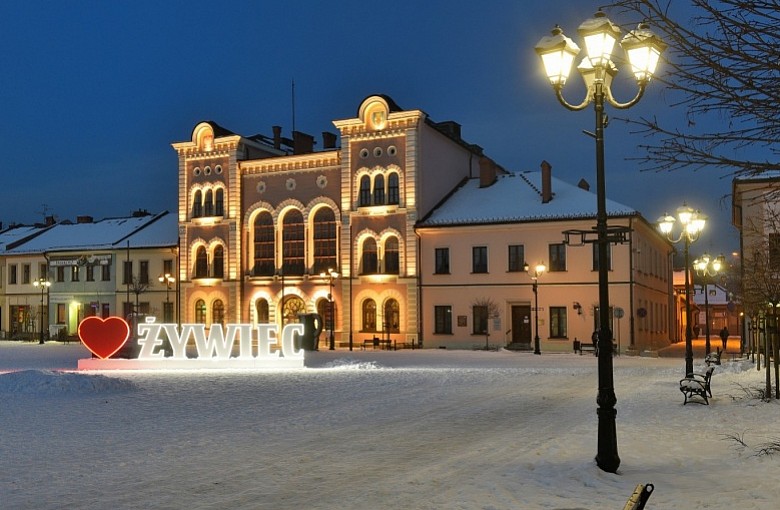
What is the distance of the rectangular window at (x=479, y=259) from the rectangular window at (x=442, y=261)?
1512 millimetres

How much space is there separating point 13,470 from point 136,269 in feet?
164

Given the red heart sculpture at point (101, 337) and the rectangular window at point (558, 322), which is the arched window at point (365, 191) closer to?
the rectangular window at point (558, 322)

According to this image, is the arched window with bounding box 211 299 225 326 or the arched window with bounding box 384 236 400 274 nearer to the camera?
the arched window with bounding box 384 236 400 274

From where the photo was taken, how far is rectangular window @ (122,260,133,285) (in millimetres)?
57725

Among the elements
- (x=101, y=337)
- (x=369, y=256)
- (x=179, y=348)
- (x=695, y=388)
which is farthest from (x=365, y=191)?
(x=695, y=388)

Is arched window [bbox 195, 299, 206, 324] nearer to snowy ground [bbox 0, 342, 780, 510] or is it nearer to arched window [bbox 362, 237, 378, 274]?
arched window [bbox 362, 237, 378, 274]

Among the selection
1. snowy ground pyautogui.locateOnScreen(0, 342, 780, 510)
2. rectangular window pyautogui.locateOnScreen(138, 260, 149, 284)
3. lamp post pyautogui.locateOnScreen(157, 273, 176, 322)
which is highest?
rectangular window pyautogui.locateOnScreen(138, 260, 149, 284)

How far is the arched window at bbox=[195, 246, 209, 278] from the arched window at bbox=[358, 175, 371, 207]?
490 inches

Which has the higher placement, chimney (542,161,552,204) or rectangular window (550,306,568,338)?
chimney (542,161,552,204)

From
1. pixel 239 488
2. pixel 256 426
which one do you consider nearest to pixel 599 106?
pixel 239 488

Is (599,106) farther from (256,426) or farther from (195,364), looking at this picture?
(195,364)

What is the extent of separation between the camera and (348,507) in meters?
8.48

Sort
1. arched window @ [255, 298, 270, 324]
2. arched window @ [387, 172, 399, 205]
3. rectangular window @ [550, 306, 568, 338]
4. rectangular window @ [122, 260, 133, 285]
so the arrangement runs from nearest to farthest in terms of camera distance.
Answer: rectangular window @ [550, 306, 568, 338] < arched window @ [387, 172, 399, 205] < arched window @ [255, 298, 270, 324] < rectangular window @ [122, 260, 133, 285]

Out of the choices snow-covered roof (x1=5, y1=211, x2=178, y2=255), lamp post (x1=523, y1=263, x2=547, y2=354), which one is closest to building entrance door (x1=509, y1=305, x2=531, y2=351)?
lamp post (x1=523, y1=263, x2=547, y2=354)
